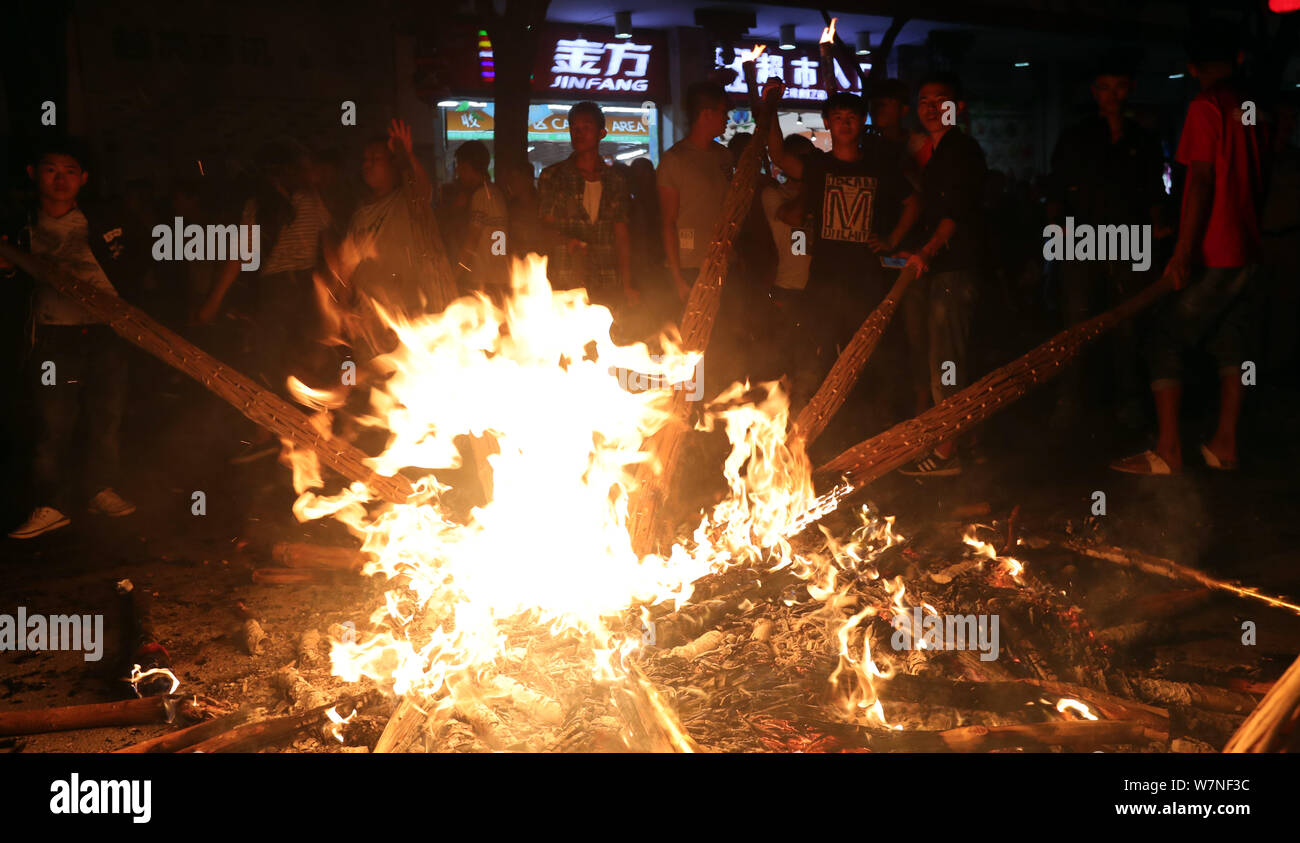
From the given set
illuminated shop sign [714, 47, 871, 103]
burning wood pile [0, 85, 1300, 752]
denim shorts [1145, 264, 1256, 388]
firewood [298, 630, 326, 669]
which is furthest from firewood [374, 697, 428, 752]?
illuminated shop sign [714, 47, 871, 103]

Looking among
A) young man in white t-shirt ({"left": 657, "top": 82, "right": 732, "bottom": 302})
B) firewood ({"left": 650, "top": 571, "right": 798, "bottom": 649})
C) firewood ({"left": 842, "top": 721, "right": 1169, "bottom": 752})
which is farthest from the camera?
young man in white t-shirt ({"left": 657, "top": 82, "right": 732, "bottom": 302})

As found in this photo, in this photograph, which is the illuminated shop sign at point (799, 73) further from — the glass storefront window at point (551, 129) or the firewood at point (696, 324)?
the firewood at point (696, 324)

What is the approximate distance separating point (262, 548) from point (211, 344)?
11.4 feet

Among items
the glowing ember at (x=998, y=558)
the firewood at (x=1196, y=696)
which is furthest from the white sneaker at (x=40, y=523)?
the firewood at (x=1196, y=696)

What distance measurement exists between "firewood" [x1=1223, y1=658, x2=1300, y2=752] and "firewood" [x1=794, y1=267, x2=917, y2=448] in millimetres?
2737

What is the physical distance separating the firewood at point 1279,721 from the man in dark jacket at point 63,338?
6376 mm

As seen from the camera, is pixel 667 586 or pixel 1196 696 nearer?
pixel 1196 696

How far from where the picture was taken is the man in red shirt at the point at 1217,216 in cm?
589

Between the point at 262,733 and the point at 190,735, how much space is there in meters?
0.25

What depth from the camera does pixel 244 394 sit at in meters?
5.14

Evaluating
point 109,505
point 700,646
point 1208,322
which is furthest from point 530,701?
point 1208,322

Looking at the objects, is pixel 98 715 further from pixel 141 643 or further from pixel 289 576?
pixel 289 576

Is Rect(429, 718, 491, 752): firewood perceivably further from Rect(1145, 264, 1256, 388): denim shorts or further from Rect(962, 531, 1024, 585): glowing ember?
Rect(1145, 264, 1256, 388): denim shorts

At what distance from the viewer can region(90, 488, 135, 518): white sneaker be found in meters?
6.46
